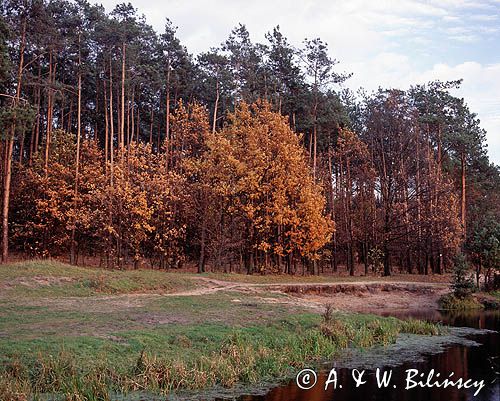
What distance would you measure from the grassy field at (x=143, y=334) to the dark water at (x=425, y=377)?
1547 mm

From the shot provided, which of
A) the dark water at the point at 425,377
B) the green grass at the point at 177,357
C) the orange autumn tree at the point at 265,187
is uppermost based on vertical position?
the orange autumn tree at the point at 265,187

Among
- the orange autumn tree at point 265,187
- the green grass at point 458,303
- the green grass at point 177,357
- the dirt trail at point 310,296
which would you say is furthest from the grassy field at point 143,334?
the green grass at point 458,303

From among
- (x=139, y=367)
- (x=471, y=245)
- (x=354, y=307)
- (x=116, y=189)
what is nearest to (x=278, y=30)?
(x=116, y=189)

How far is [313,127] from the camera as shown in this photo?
166 ft

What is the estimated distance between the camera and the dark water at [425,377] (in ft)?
45.2

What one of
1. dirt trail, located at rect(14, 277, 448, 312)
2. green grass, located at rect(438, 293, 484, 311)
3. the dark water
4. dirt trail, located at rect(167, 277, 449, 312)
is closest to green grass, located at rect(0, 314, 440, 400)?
the dark water

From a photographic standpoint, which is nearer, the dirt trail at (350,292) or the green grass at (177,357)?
the green grass at (177,357)

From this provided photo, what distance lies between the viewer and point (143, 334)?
17094 mm

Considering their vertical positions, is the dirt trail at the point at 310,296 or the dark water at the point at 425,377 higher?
the dirt trail at the point at 310,296

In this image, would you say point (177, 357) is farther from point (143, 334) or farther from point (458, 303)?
point (458, 303)

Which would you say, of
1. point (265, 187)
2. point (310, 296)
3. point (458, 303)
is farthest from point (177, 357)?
point (265, 187)

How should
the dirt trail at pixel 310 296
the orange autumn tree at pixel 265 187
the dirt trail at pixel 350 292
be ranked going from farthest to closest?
the orange autumn tree at pixel 265 187, the dirt trail at pixel 350 292, the dirt trail at pixel 310 296

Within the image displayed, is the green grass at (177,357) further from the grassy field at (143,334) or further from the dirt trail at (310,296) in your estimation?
the dirt trail at (310,296)

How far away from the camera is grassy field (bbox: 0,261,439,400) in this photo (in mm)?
13352
